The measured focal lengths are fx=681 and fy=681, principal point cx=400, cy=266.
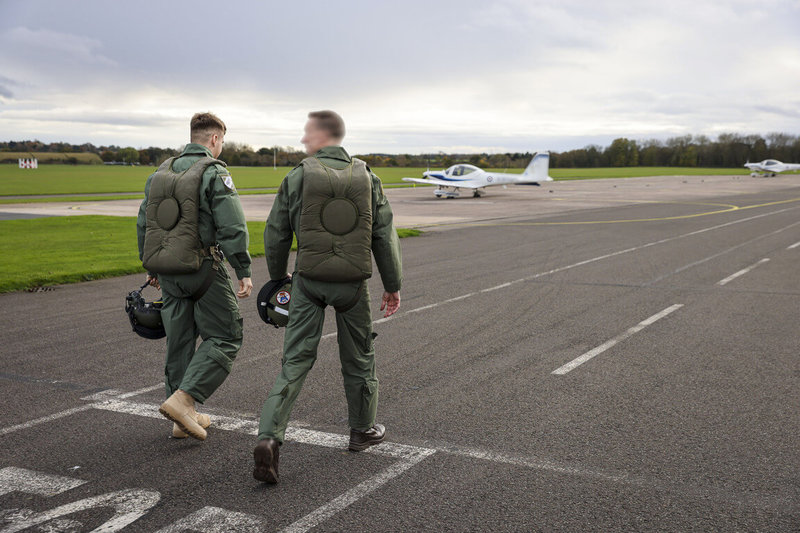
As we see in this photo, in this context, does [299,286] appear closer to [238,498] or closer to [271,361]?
[238,498]

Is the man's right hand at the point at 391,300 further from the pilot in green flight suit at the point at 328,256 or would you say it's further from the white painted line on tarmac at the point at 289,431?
the white painted line on tarmac at the point at 289,431

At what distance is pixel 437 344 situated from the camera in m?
7.05


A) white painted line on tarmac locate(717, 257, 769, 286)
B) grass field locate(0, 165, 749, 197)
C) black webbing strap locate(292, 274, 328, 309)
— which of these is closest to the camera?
black webbing strap locate(292, 274, 328, 309)

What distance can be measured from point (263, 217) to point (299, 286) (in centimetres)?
2170

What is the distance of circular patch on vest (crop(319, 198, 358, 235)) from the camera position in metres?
3.97

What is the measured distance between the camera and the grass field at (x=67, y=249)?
446 inches

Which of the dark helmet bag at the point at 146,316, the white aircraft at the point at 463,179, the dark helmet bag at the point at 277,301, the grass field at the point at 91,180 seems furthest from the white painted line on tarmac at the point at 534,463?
the grass field at the point at 91,180

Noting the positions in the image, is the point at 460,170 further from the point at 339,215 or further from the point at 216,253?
the point at 339,215

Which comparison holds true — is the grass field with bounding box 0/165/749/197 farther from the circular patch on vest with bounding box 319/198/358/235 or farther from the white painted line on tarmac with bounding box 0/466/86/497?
the circular patch on vest with bounding box 319/198/358/235

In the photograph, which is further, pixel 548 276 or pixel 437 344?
pixel 548 276

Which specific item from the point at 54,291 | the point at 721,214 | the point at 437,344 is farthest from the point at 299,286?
the point at 721,214

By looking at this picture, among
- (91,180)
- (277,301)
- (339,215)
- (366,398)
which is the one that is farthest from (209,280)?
(91,180)

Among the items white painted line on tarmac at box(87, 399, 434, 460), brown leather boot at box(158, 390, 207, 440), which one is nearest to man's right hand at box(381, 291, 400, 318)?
white painted line on tarmac at box(87, 399, 434, 460)

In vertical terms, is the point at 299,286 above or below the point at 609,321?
above
